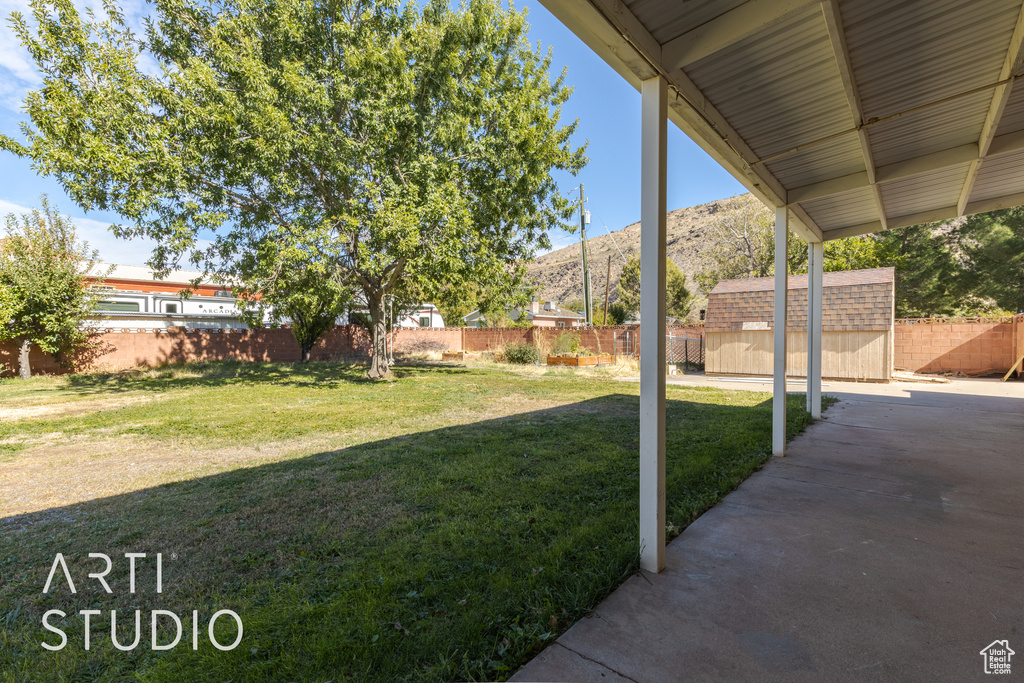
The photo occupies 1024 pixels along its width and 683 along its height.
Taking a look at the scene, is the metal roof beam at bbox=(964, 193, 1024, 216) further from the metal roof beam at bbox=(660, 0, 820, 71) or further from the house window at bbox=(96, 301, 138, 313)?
the house window at bbox=(96, 301, 138, 313)

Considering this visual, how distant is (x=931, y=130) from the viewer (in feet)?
11.6

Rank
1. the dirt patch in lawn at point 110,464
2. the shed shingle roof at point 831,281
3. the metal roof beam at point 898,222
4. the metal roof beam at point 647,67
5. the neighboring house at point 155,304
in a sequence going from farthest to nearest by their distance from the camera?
the neighboring house at point 155,304 → the shed shingle roof at point 831,281 → the metal roof beam at point 898,222 → the dirt patch in lawn at point 110,464 → the metal roof beam at point 647,67

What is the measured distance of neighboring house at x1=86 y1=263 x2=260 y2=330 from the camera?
1561cm

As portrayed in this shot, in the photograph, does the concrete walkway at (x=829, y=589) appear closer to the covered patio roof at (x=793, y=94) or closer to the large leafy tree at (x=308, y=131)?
the covered patio roof at (x=793, y=94)

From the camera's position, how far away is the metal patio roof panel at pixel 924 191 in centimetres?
446

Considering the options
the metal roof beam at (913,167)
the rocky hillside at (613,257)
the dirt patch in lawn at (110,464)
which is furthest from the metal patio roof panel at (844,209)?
the rocky hillside at (613,257)

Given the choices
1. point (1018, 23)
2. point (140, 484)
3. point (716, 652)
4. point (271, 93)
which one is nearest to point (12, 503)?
point (140, 484)

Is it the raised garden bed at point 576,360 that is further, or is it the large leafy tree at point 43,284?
the raised garden bed at point 576,360

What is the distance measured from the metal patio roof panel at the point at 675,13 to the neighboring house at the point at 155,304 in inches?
634

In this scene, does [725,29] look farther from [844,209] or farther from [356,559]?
[844,209]

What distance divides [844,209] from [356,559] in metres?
6.10

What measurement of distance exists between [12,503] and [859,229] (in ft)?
30.1

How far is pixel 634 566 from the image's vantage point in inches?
88.7

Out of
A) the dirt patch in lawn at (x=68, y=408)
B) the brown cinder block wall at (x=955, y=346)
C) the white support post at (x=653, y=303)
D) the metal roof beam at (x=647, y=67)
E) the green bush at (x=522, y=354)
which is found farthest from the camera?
the green bush at (x=522, y=354)
